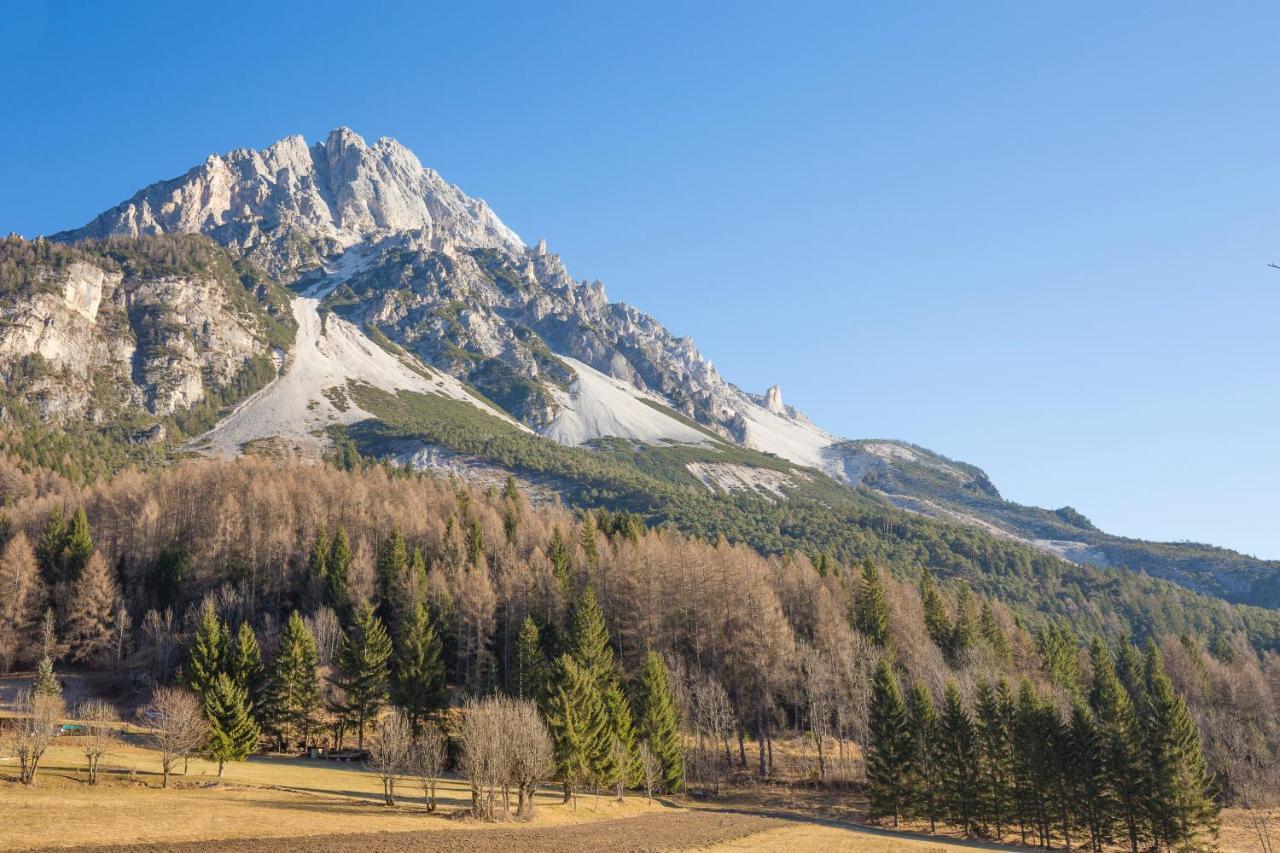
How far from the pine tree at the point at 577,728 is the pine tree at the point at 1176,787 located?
4291 cm

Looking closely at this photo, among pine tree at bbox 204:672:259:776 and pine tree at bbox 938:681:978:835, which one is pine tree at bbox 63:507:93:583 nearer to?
pine tree at bbox 204:672:259:776

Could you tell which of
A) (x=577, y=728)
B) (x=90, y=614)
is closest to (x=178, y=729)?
(x=577, y=728)

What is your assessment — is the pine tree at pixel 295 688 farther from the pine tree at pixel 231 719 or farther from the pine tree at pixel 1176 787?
the pine tree at pixel 1176 787

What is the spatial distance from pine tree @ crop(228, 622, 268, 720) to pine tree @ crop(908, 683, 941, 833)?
61730mm

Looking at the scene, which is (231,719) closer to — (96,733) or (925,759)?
(96,733)

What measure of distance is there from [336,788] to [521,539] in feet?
233

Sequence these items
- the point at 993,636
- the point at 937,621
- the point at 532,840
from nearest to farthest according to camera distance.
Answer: the point at 532,840 → the point at 937,621 → the point at 993,636

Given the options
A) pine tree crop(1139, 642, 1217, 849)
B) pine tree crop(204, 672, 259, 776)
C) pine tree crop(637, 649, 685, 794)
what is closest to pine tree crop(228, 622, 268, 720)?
pine tree crop(204, 672, 259, 776)

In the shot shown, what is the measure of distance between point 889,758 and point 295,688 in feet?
186

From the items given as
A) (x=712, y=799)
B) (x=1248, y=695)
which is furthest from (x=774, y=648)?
(x=1248, y=695)

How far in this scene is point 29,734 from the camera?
4725 centimetres

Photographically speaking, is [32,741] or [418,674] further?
[418,674]

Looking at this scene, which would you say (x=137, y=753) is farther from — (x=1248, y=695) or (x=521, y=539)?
(x=1248, y=695)

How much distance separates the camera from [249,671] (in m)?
76.6
